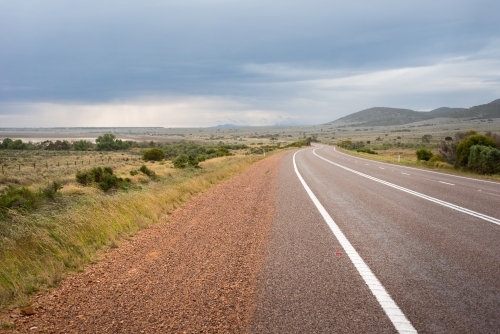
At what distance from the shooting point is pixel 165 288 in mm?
4855

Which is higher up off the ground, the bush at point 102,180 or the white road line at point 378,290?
the white road line at point 378,290

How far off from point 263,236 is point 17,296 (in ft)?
13.8

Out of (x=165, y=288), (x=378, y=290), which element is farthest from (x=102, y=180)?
(x=378, y=290)

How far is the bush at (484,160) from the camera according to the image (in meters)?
23.9

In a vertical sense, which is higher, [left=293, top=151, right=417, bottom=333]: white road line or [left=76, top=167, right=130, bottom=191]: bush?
[left=293, top=151, right=417, bottom=333]: white road line

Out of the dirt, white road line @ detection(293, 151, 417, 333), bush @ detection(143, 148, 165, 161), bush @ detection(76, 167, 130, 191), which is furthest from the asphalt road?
bush @ detection(143, 148, 165, 161)

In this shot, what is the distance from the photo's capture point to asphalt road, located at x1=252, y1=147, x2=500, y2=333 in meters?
3.82

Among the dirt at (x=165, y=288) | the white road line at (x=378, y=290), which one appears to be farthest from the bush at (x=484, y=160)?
the dirt at (x=165, y=288)

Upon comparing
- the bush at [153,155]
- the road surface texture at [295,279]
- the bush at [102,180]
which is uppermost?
the road surface texture at [295,279]

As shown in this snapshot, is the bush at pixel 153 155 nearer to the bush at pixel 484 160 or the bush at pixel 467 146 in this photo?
the bush at pixel 467 146

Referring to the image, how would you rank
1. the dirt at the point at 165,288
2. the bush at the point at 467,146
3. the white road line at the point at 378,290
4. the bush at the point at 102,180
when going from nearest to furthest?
the white road line at the point at 378,290 < the dirt at the point at 165,288 < the bush at the point at 102,180 < the bush at the point at 467,146

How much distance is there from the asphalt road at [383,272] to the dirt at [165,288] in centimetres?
35

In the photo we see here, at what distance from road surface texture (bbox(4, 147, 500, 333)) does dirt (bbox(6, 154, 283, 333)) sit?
0.02 m

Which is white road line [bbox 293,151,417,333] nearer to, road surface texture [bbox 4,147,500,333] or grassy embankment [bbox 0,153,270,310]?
road surface texture [bbox 4,147,500,333]
